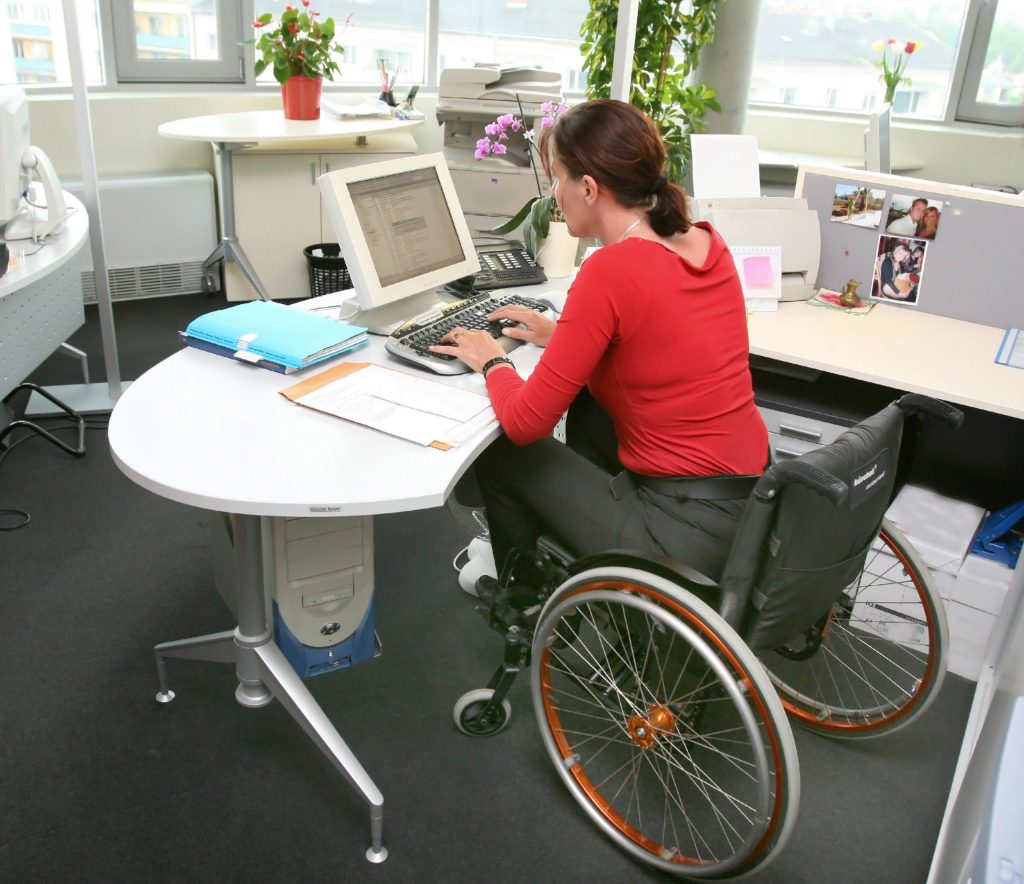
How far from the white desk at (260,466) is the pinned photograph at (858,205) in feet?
3.90

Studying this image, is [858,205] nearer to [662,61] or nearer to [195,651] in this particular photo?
[662,61]

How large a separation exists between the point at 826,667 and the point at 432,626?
3.11 feet

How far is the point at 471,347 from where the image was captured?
1.84m

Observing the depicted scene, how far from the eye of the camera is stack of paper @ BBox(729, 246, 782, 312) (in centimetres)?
247

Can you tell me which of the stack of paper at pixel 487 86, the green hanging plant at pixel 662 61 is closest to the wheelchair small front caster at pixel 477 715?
the stack of paper at pixel 487 86

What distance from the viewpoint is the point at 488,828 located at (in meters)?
1.77

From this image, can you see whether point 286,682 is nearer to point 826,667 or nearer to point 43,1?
point 826,667

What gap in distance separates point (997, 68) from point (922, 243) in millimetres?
3020

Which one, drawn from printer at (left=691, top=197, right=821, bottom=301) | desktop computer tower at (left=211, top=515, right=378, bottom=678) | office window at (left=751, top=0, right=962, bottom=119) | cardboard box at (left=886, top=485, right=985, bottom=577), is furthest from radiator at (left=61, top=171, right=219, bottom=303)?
cardboard box at (left=886, top=485, right=985, bottom=577)

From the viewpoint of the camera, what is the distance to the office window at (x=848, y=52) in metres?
4.92

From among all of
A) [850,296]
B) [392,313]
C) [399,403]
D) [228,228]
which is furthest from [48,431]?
[850,296]

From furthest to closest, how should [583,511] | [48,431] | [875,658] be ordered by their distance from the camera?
[48,431] < [875,658] < [583,511]

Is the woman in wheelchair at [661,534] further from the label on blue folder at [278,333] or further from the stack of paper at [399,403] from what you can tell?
the label on blue folder at [278,333]

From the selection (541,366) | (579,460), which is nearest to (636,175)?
(541,366)
